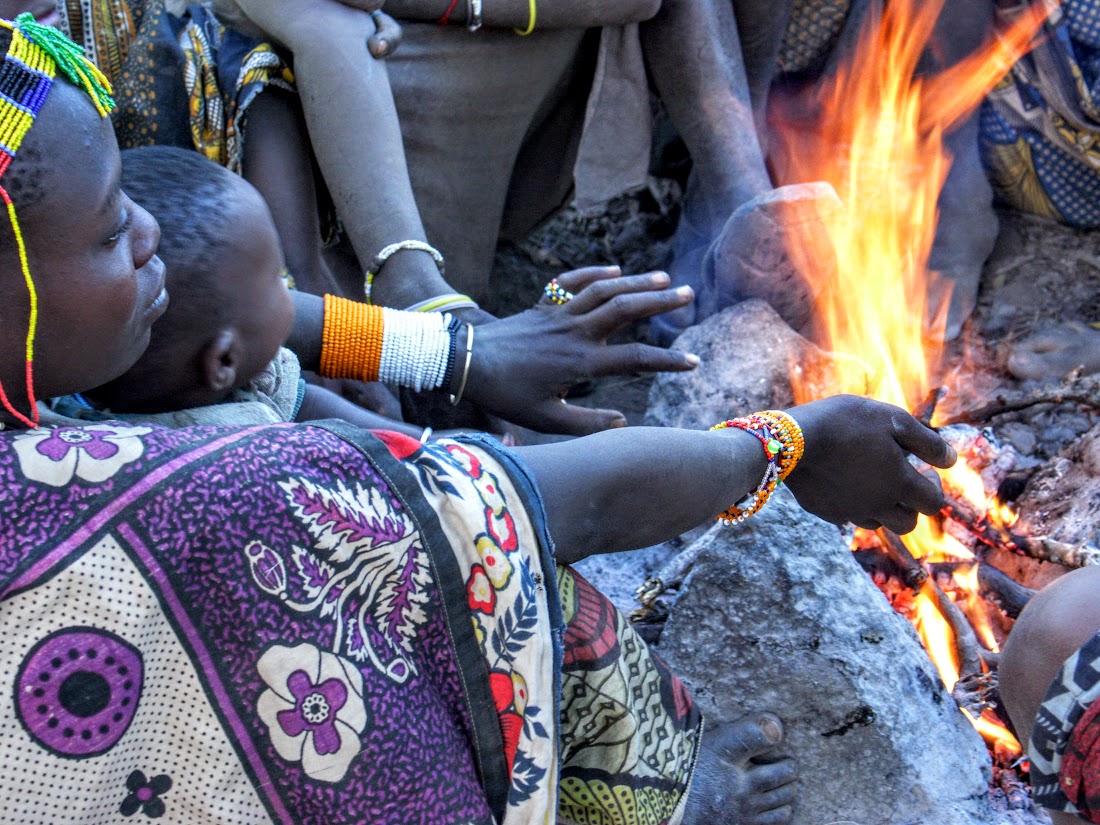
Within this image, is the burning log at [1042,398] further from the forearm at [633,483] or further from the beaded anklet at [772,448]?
the forearm at [633,483]

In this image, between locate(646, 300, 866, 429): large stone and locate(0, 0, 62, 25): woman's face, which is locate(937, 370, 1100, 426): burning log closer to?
locate(646, 300, 866, 429): large stone

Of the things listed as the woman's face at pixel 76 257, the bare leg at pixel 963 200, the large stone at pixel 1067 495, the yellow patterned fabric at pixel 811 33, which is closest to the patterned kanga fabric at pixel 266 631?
the woman's face at pixel 76 257

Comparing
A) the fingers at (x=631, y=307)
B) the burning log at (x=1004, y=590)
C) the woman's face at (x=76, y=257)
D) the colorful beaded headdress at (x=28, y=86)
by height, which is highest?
the colorful beaded headdress at (x=28, y=86)

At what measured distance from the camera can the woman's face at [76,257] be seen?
1.06 meters

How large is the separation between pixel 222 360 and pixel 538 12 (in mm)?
1631

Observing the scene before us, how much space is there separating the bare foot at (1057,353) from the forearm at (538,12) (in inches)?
57.6

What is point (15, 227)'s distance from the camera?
104cm

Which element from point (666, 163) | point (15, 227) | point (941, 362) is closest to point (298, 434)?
point (15, 227)

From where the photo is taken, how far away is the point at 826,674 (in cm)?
190

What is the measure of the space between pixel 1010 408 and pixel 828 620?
113 centimetres

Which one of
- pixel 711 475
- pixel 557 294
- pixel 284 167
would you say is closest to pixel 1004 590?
pixel 711 475

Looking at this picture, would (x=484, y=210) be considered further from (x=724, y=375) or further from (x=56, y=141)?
(x=56, y=141)

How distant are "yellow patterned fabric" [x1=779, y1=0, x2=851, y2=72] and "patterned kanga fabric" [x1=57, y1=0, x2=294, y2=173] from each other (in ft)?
6.05

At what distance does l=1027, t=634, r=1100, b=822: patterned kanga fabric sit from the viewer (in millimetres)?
1285
